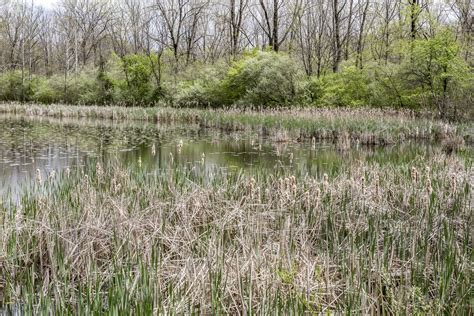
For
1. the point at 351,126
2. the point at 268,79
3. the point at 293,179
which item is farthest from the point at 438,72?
the point at 293,179

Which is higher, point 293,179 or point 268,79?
point 268,79

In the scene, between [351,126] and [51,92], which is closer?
[351,126]

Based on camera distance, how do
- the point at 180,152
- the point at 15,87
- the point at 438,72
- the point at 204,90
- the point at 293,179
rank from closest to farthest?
1. the point at 293,179
2. the point at 180,152
3. the point at 438,72
4. the point at 204,90
5. the point at 15,87

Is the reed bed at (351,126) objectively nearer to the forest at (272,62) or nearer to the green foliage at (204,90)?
the forest at (272,62)

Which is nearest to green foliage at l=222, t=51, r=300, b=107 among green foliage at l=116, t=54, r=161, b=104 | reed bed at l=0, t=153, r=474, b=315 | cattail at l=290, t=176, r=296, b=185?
green foliage at l=116, t=54, r=161, b=104

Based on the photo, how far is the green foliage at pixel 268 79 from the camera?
80.7 feet

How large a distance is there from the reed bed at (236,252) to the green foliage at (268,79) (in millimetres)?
18727

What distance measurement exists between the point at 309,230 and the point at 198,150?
909 centimetres

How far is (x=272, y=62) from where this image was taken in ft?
81.8

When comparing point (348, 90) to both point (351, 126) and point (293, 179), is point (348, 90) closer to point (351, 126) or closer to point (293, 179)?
point (351, 126)

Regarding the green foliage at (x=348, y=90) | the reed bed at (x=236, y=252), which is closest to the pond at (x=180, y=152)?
the reed bed at (x=236, y=252)

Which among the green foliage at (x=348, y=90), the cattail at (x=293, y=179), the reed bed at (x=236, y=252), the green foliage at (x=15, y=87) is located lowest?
the reed bed at (x=236, y=252)

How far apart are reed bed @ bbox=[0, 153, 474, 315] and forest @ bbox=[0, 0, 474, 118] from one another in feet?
46.0

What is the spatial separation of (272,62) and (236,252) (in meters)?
22.8
